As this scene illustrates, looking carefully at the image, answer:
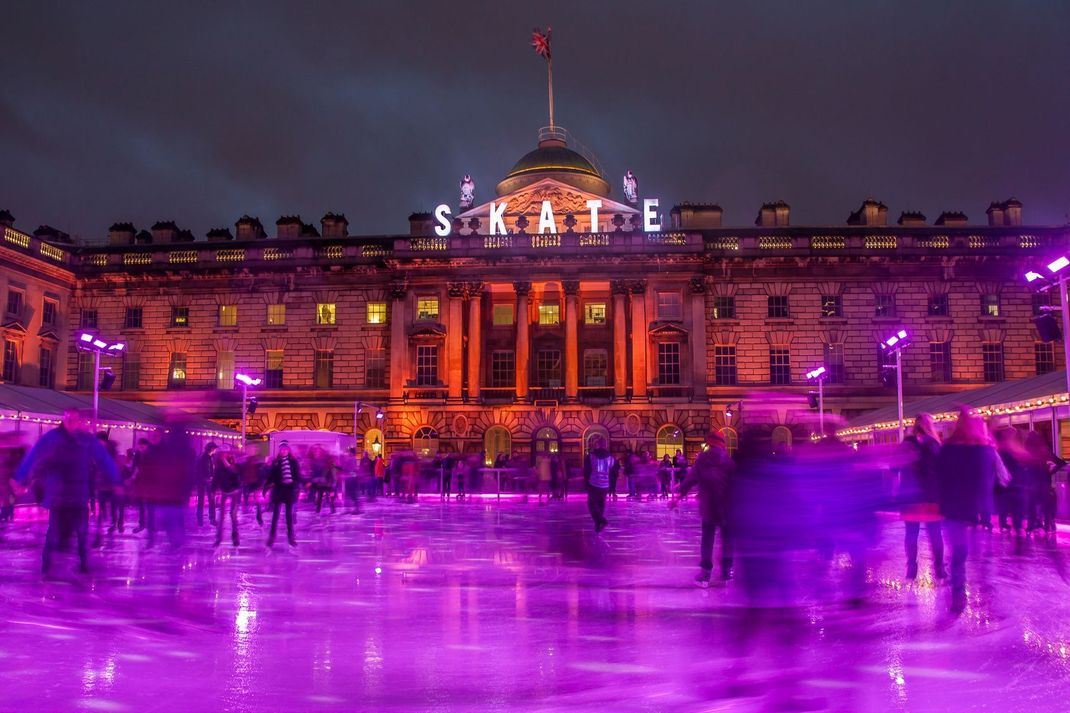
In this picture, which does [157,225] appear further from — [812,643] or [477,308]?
[812,643]

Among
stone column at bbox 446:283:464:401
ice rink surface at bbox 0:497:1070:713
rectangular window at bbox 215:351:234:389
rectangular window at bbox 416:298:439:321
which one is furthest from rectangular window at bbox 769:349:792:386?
ice rink surface at bbox 0:497:1070:713

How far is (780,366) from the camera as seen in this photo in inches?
1972

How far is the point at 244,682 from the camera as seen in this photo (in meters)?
5.99

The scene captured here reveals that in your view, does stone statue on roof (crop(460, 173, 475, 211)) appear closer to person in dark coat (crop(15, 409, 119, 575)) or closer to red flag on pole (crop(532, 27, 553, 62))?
red flag on pole (crop(532, 27, 553, 62))

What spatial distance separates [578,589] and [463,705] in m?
5.23

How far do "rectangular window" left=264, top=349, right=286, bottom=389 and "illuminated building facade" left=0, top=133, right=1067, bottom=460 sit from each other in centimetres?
12

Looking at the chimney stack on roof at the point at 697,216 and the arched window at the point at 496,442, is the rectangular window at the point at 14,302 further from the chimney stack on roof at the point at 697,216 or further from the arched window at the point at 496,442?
the chimney stack on roof at the point at 697,216

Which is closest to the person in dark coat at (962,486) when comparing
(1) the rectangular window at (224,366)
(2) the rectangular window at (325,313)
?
(2) the rectangular window at (325,313)

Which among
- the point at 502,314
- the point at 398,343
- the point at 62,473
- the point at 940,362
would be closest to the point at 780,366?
the point at 940,362

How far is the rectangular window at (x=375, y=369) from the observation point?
51469 millimetres

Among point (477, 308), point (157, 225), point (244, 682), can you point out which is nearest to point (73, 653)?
point (244, 682)

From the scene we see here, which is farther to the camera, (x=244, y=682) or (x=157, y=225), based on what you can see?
(x=157, y=225)

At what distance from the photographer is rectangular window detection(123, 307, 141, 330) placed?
53375 mm

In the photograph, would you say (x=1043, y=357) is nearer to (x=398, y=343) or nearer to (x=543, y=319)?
(x=543, y=319)
